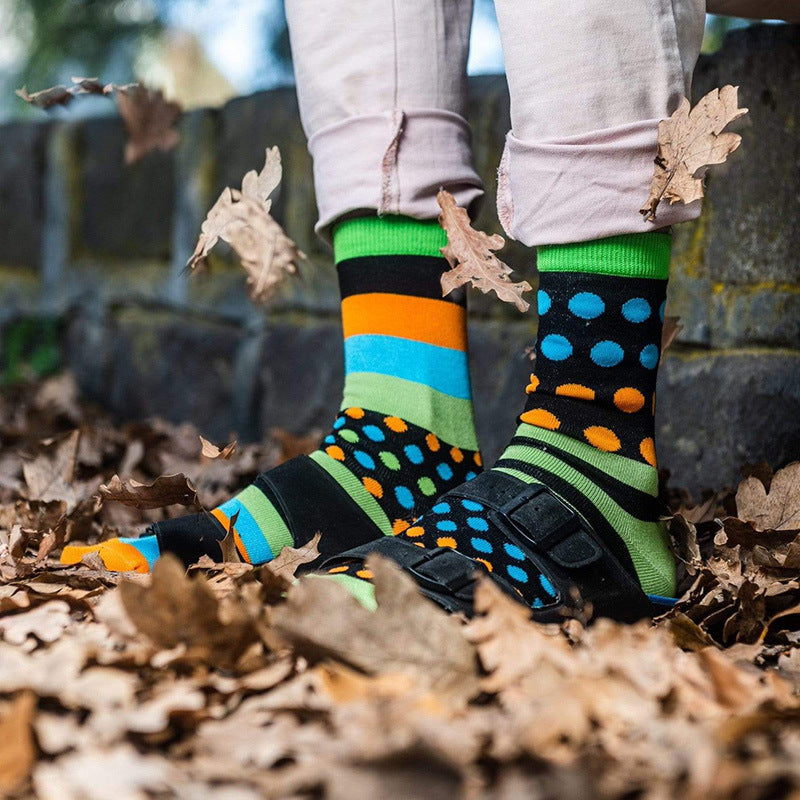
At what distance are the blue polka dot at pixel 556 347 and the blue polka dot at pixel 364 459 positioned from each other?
8.8 inches

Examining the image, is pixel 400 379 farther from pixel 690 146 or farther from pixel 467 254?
pixel 690 146

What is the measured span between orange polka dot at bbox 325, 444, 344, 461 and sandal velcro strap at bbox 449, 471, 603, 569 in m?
0.18

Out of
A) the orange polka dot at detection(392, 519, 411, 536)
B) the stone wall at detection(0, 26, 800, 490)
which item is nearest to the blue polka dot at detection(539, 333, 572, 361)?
the orange polka dot at detection(392, 519, 411, 536)

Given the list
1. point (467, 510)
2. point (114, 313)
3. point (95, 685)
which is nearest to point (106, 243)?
point (114, 313)

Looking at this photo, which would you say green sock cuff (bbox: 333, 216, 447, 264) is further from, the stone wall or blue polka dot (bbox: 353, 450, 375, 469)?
the stone wall

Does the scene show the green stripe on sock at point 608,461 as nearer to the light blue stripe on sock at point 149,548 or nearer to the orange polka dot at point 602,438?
the orange polka dot at point 602,438

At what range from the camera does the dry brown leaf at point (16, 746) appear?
1.59 feet

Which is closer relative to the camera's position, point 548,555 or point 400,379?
point 548,555

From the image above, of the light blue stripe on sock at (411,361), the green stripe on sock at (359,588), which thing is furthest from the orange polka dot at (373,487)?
the green stripe on sock at (359,588)

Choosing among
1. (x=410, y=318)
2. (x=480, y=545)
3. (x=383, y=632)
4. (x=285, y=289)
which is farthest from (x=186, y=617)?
(x=285, y=289)

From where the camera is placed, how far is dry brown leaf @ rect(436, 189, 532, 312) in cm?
95

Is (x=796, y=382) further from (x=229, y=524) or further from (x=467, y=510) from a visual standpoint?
(x=229, y=524)

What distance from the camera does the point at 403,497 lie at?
39.7 inches

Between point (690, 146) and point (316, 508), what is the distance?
48 centimetres
